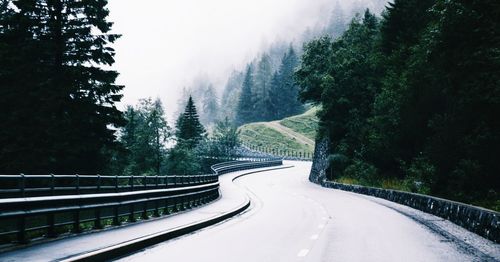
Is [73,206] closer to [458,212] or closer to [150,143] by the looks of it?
[458,212]

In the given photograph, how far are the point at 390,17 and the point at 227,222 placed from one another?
117 ft

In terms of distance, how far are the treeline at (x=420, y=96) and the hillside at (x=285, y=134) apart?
3409 inches

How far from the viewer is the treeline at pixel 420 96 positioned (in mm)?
21078

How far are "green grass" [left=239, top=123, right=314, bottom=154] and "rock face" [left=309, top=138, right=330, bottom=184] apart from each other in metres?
79.1

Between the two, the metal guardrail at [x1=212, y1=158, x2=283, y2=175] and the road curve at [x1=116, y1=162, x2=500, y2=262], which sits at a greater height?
the road curve at [x1=116, y1=162, x2=500, y2=262]

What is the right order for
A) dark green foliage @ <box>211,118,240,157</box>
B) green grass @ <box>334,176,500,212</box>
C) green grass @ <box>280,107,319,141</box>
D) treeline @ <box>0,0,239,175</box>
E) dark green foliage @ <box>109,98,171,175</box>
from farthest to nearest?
1. green grass @ <box>280,107,319,141</box>
2. dark green foliage @ <box>211,118,240,157</box>
3. dark green foliage @ <box>109,98,171,175</box>
4. treeline @ <box>0,0,239,175</box>
5. green grass @ <box>334,176,500,212</box>

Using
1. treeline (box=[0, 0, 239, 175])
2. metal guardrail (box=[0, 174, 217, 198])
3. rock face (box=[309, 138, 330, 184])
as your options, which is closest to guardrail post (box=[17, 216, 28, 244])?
metal guardrail (box=[0, 174, 217, 198])

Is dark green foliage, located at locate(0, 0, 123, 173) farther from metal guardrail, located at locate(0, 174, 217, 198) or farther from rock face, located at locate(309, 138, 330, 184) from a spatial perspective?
rock face, located at locate(309, 138, 330, 184)

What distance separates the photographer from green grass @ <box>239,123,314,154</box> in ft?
481

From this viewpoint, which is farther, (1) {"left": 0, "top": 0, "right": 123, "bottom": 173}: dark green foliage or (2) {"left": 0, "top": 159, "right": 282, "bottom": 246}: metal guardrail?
(1) {"left": 0, "top": 0, "right": 123, "bottom": 173}: dark green foliage

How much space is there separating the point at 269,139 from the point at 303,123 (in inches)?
875

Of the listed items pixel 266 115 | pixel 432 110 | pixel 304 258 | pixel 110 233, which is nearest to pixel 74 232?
pixel 110 233

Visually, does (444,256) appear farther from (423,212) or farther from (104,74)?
(104,74)

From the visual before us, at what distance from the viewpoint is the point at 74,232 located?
12.6 meters
